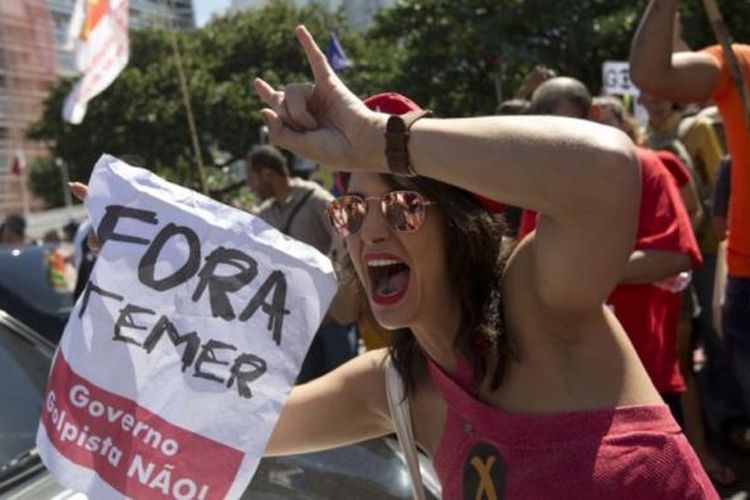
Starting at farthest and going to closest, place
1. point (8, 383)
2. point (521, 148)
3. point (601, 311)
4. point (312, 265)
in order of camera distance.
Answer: point (8, 383), point (312, 265), point (601, 311), point (521, 148)

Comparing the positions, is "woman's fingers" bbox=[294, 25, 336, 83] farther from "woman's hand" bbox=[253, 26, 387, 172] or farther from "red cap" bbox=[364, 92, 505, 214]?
"red cap" bbox=[364, 92, 505, 214]

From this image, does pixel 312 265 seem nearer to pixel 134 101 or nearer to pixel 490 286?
pixel 490 286

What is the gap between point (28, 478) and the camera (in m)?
2.33

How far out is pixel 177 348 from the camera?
157 cm

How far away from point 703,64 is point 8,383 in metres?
2.13

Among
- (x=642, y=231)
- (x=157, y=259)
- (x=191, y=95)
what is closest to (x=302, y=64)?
(x=191, y=95)

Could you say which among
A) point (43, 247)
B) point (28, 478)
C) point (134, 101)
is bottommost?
point (134, 101)

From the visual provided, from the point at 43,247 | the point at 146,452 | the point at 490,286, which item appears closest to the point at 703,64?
the point at 490,286

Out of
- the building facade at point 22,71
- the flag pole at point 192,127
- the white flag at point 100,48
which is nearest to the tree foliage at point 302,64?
the building facade at point 22,71

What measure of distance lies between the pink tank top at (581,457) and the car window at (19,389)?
1.42m

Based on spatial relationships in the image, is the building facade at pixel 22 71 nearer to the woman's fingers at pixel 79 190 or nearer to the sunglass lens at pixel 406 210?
the woman's fingers at pixel 79 190

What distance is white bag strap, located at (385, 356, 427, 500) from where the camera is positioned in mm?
1647

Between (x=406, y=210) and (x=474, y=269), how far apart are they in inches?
6.0

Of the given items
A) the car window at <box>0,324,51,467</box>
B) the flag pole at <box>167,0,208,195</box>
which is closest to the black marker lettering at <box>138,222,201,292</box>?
the car window at <box>0,324,51,467</box>
